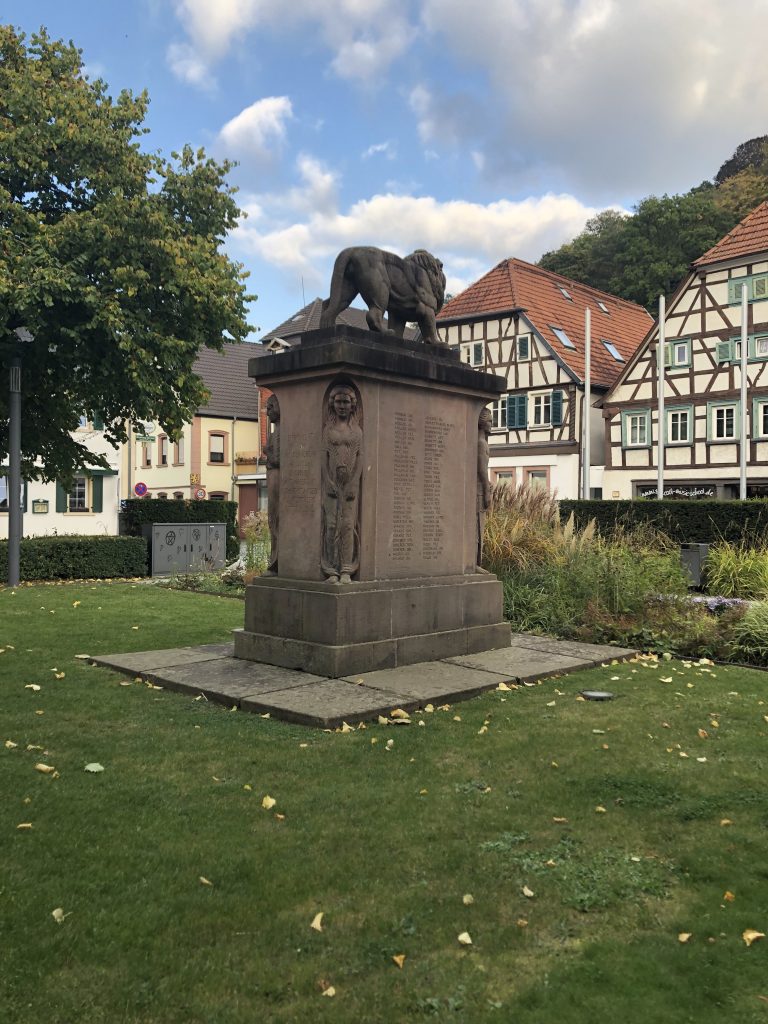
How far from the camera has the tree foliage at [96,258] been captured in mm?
16984

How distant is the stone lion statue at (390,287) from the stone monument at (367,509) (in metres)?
0.04

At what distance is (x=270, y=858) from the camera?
3750mm

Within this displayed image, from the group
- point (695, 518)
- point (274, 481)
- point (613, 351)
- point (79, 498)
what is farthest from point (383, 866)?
point (613, 351)

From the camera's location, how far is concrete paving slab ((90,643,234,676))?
7.80 metres

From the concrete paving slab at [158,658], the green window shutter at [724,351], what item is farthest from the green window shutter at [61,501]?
the concrete paving slab at [158,658]

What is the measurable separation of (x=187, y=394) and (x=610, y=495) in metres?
22.7

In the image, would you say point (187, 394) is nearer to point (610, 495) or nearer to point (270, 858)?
point (270, 858)

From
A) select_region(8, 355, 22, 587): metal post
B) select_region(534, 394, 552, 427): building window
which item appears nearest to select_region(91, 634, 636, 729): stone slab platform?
select_region(8, 355, 22, 587): metal post

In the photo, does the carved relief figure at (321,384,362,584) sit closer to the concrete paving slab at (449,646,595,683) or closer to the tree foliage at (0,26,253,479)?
the concrete paving slab at (449,646,595,683)

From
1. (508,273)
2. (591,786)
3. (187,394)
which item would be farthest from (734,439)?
(591,786)

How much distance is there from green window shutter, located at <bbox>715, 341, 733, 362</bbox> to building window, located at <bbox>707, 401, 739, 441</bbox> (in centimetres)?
171

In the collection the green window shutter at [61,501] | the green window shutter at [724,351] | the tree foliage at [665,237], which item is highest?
the tree foliage at [665,237]

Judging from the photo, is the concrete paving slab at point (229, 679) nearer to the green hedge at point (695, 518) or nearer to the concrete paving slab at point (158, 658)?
the concrete paving slab at point (158, 658)

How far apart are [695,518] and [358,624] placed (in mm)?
16259
